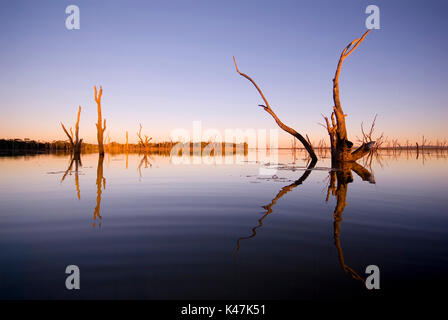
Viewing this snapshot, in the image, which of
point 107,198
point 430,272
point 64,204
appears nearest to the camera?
point 430,272

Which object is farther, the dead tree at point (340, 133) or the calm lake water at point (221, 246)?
the dead tree at point (340, 133)

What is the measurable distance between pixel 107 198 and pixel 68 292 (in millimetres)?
4076

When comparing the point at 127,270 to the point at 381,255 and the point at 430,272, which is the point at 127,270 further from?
the point at 430,272

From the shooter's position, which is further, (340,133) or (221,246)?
(340,133)

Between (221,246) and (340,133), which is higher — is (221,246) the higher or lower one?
the lower one

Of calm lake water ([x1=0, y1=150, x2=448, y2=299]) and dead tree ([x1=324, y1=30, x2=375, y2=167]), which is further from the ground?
dead tree ([x1=324, y1=30, x2=375, y2=167])

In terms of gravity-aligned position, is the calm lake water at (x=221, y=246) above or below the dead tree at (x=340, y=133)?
below

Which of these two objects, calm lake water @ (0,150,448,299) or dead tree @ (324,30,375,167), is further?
dead tree @ (324,30,375,167)

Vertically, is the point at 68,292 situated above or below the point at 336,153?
below

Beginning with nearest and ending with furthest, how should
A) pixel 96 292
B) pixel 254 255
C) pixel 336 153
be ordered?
1. pixel 96 292
2. pixel 254 255
3. pixel 336 153
